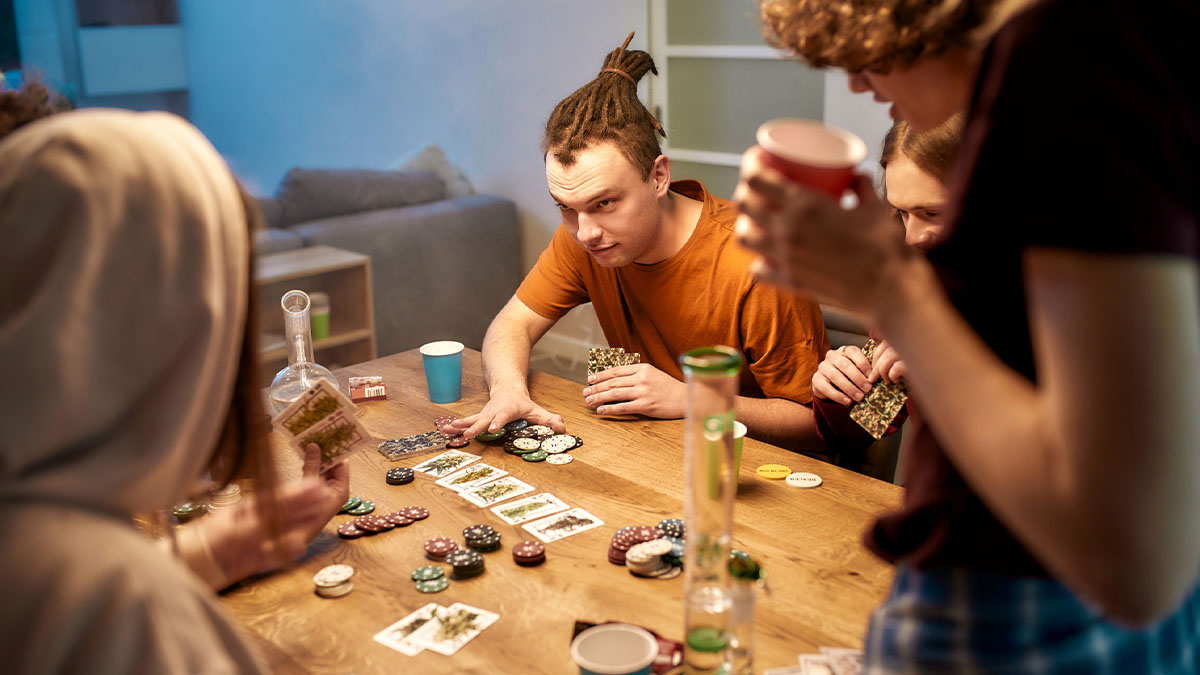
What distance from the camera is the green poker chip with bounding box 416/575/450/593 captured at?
147 centimetres

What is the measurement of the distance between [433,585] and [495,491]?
0.35 meters

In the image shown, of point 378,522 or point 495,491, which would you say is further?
point 495,491

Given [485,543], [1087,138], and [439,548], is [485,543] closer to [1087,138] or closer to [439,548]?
[439,548]

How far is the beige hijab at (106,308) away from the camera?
2.64 ft

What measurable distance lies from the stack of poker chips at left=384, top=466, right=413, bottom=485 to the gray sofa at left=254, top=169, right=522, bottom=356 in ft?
9.67

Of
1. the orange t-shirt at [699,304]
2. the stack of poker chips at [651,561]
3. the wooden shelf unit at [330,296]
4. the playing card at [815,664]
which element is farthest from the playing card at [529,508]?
the wooden shelf unit at [330,296]

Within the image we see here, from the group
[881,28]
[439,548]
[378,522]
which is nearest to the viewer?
[881,28]

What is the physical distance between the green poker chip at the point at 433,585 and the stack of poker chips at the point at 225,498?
514 mm

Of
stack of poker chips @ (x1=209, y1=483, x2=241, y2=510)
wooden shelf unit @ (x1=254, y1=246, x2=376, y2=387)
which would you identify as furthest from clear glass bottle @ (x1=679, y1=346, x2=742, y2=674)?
wooden shelf unit @ (x1=254, y1=246, x2=376, y2=387)

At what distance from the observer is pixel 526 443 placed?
2.00 metres

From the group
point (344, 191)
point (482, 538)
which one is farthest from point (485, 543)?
point (344, 191)

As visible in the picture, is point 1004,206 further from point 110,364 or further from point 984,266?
point 110,364

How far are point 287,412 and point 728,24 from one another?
3.90 meters

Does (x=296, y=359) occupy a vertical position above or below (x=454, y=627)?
above
